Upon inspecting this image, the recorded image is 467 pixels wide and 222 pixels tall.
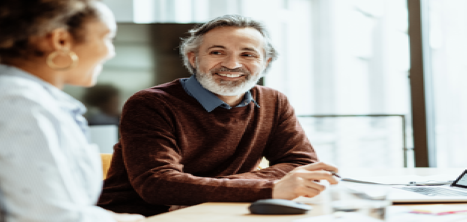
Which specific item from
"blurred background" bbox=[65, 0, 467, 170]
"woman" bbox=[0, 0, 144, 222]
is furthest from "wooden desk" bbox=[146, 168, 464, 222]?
"blurred background" bbox=[65, 0, 467, 170]

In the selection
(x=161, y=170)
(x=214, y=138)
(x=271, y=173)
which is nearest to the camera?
(x=161, y=170)

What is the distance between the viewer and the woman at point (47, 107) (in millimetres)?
493

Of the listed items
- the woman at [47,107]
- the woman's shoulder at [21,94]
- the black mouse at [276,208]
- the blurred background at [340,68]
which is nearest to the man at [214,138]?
the black mouse at [276,208]

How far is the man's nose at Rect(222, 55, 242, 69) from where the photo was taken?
151 cm

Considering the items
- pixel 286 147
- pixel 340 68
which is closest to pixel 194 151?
pixel 286 147

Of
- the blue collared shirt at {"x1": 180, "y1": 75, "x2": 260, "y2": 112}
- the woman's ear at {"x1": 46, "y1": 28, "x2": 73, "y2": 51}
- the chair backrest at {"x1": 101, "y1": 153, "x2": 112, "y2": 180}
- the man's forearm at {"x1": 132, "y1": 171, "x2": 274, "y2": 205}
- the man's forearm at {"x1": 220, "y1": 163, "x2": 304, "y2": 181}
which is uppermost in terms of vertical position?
the woman's ear at {"x1": 46, "y1": 28, "x2": 73, "y2": 51}

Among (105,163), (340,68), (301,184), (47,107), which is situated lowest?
(105,163)

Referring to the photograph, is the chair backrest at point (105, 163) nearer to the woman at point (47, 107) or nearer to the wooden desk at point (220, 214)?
the wooden desk at point (220, 214)

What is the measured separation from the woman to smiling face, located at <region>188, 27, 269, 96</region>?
848 millimetres

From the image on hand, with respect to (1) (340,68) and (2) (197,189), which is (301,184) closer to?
(2) (197,189)

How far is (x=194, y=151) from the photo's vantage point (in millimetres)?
1355

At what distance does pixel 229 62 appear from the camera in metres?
1.52

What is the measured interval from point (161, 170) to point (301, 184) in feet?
1.26

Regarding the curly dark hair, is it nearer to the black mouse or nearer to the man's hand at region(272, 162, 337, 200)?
the black mouse
